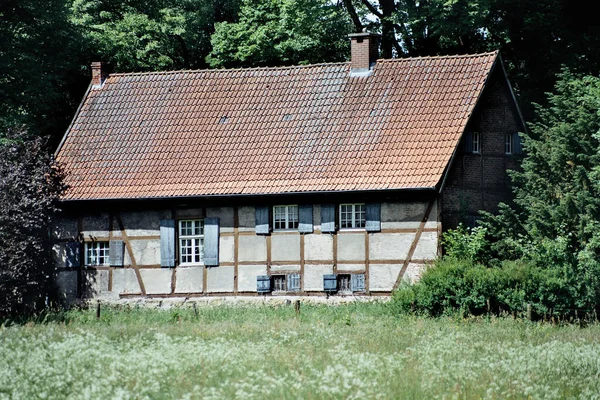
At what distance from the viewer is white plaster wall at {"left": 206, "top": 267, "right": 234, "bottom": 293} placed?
102 ft

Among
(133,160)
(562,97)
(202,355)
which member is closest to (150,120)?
(133,160)

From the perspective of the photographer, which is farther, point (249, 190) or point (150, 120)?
point (150, 120)

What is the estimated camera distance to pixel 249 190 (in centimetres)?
3073

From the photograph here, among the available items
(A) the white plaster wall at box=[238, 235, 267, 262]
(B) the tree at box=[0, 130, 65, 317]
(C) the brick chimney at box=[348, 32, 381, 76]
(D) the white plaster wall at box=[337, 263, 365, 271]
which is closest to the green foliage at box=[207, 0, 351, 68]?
(C) the brick chimney at box=[348, 32, 381, 76]

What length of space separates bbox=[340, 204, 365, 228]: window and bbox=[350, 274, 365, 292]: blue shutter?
1.20m

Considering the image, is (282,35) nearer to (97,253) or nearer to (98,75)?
(98,75)

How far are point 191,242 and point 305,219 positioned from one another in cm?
317

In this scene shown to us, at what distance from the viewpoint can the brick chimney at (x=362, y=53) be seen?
33094 mm

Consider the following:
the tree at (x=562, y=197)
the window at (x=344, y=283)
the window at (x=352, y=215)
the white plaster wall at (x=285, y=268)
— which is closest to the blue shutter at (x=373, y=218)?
the window at (x=352, y=215)

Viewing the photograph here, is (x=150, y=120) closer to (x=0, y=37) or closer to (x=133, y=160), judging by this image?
(x=133, y=160)

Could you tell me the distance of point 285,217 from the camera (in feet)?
101

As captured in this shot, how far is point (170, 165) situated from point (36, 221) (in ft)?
12.8

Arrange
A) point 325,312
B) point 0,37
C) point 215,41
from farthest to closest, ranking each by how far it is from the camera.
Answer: point 215,41, point 0,37, point 325,312

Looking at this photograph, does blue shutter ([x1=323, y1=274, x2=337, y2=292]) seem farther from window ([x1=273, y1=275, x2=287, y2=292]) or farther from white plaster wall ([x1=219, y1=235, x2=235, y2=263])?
white plaster wall ([x1=219, y1=235, x2=235, y2=263])
